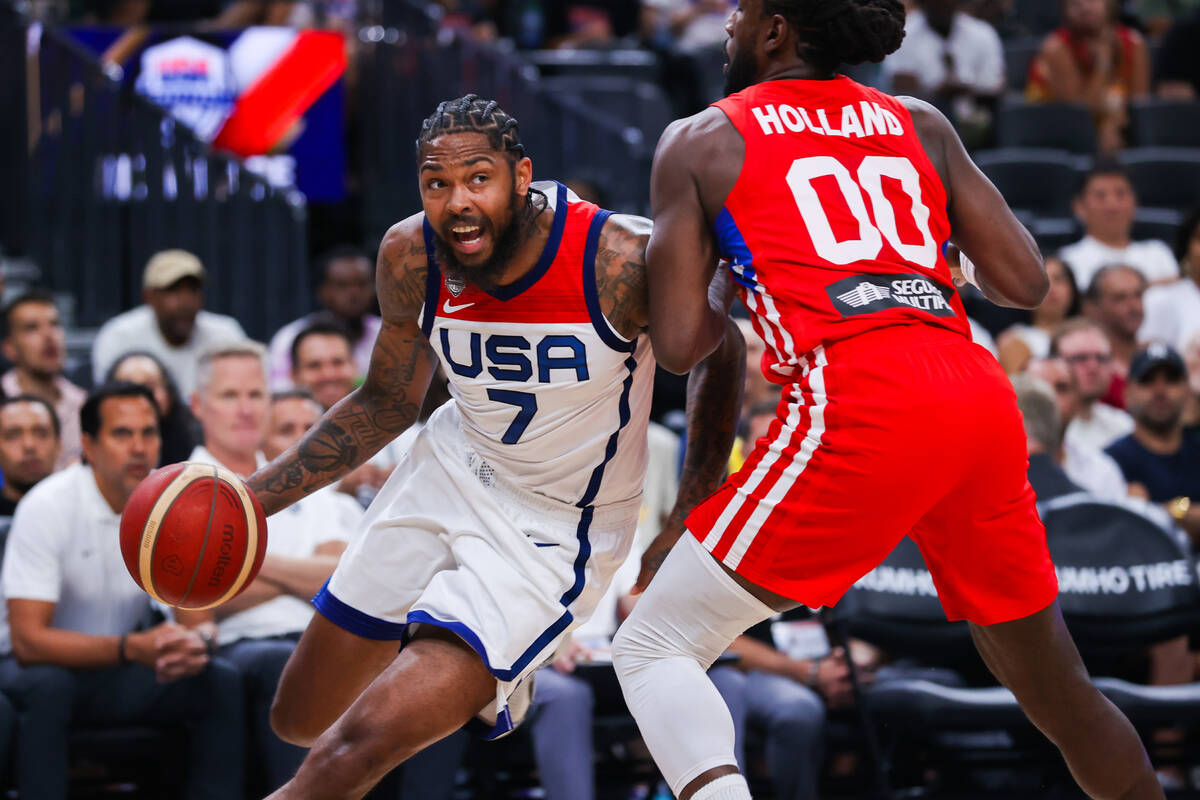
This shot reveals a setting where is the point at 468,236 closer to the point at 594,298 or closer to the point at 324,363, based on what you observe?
the point at 594,298

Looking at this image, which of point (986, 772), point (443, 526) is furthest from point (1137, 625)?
point (443, 526)

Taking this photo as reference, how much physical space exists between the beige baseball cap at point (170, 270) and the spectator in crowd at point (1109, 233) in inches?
189

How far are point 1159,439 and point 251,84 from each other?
225 inches

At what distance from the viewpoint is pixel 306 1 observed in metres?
9.82

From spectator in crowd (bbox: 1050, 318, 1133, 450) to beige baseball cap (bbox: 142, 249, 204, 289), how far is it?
4.11 meters

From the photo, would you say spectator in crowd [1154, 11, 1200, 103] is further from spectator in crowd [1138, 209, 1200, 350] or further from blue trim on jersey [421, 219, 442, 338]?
blue trim on jersey [421, 219, 442, 338]

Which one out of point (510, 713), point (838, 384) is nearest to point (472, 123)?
point (838, 384)

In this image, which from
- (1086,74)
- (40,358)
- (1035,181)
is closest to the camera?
(40,358)

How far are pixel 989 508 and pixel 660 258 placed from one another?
0.85m

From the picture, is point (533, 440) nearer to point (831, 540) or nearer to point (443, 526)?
point (443, 526)

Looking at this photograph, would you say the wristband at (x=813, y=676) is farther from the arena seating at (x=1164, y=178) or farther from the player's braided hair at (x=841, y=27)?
the arena seating at (x=1164, y=178)

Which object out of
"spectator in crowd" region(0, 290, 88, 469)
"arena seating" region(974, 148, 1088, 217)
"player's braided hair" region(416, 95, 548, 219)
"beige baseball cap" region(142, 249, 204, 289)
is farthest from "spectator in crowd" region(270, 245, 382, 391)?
"arena seating" region(974, 148, 1088, 217)

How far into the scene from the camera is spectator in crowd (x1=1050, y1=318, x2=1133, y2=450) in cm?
691

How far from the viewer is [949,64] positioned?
386 inches
